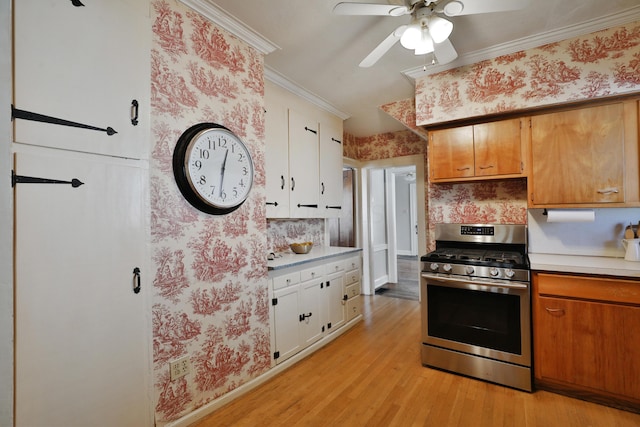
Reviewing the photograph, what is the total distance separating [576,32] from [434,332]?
256cm

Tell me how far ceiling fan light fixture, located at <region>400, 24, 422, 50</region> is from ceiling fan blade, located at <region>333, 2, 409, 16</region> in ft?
0.32

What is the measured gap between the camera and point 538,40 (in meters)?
2.30

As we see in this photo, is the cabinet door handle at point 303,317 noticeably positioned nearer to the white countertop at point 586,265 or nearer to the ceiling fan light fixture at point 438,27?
the white countertop at point 586,265

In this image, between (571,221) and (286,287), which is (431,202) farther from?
(286,287)

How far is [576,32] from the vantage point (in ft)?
7.19

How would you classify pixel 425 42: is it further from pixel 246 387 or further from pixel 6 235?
pixel 246 387

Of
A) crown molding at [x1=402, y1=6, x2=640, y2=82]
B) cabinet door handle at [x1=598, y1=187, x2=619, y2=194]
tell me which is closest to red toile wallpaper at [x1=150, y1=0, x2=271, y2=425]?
crown molding at [x1=402, y1=6, x2=640, y2=82]

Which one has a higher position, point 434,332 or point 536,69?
point 536,69

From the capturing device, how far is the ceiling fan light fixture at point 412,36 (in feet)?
5.62

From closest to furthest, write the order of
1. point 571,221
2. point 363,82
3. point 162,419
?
1. point 162,419
2. point 571,221
3. point 363,82

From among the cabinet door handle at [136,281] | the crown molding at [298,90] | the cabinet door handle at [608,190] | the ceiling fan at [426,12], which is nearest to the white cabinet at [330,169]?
the crown molding at [298,90]

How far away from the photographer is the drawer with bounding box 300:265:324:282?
8.91ft

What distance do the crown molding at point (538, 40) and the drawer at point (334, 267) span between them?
2027 millimetres

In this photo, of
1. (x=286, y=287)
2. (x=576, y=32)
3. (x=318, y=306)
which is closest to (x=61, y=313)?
(x=286, y=287)
